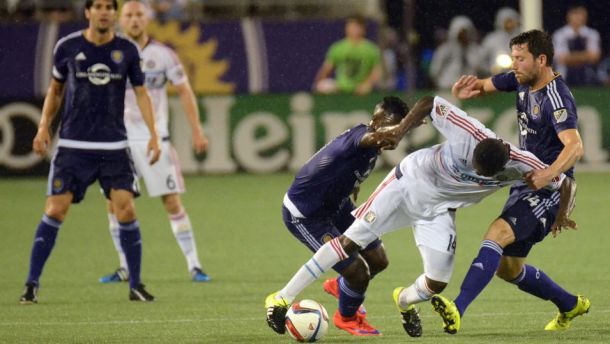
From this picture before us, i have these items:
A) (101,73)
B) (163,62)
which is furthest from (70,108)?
(163,62)

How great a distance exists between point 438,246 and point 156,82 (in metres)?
4.26

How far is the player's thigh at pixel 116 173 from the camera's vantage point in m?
10.1

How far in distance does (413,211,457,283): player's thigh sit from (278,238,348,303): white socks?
0.48 meters

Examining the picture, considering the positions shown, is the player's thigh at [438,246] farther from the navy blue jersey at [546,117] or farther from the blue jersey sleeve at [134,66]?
the blue jersey sleeve at [134,66]

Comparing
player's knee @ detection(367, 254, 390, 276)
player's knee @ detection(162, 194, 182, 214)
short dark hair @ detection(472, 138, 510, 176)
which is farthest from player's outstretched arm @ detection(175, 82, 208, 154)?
short dark hair @ detection(472, 138, 510, 176)

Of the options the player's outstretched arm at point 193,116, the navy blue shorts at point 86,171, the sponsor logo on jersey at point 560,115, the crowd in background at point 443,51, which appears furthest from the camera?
the crowd in background at point 443,51

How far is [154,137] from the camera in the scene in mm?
10336

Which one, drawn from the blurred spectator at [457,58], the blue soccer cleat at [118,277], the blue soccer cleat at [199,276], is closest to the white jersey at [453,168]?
the blue soccer cleat at [199,276]

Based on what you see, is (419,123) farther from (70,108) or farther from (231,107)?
(231,107)

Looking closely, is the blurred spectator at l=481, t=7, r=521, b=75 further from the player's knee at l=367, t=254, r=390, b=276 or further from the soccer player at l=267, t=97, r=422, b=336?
the soccer player at l=267, t=97, r=422, b=336

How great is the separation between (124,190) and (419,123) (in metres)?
2.81

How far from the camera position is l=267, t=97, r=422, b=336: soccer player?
8.60 metres

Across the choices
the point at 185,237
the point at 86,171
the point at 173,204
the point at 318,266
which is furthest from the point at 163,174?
the point at 318,266

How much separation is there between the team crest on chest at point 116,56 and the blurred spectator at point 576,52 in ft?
41.1
